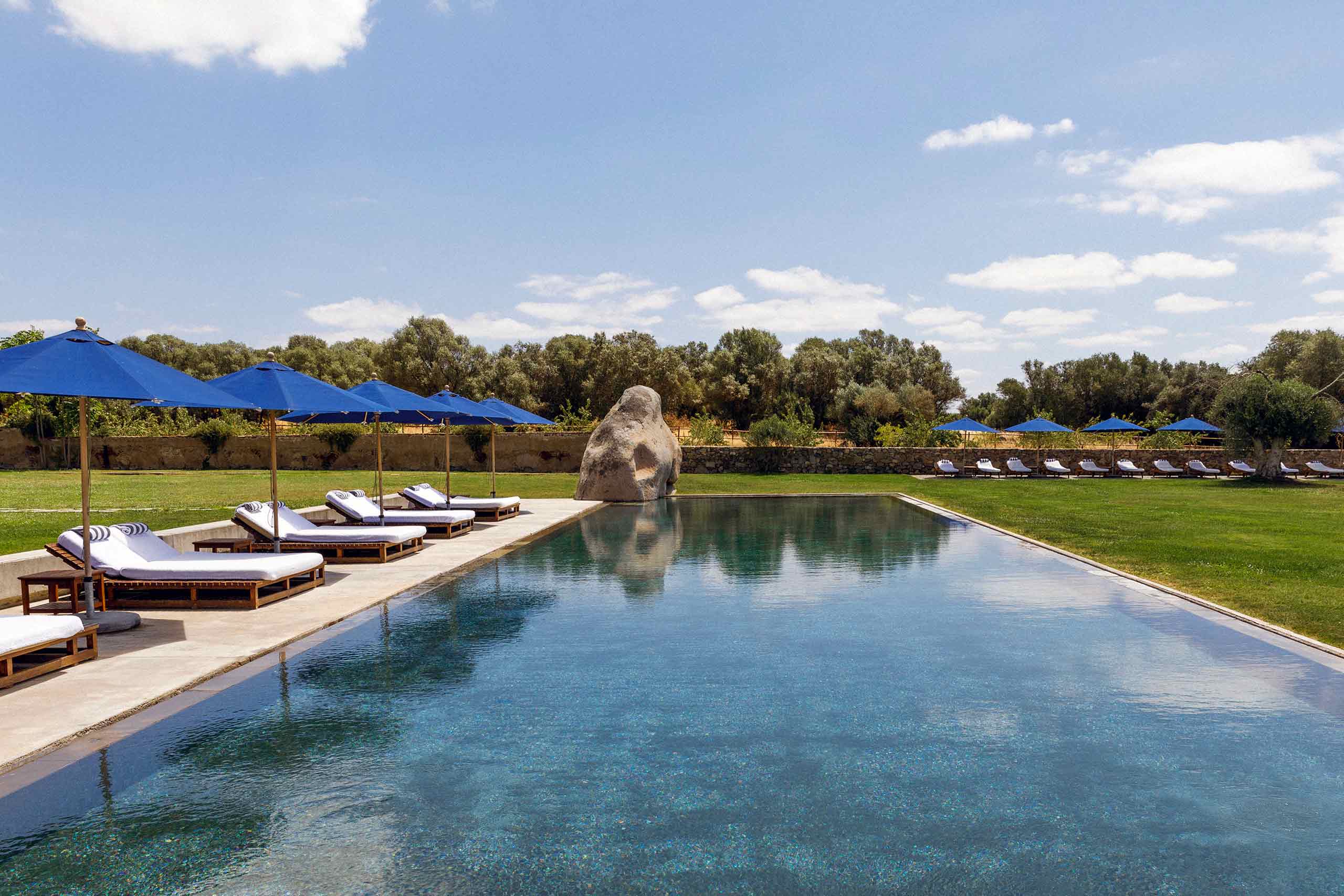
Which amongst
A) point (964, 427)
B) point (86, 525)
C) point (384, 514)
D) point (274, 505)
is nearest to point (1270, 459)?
point (964, 427)

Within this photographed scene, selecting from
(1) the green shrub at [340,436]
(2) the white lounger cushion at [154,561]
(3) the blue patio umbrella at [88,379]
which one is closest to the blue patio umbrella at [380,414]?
(2) the white lounger cushion at [154,561]

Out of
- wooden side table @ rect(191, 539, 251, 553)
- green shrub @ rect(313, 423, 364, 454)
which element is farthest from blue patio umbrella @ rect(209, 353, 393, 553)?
green shrub @ rect(313, 423, 364, 454)

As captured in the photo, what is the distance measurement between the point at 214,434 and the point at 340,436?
5.69 m

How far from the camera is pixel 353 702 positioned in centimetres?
532

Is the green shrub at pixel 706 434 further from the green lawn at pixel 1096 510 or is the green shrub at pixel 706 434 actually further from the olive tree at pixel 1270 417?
the olive tree at pixel 1270 417

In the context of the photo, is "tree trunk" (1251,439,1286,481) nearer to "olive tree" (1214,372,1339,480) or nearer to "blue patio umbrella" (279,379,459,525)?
"olive tree" (1214,372,1339,480)

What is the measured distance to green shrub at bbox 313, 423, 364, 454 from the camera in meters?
33.1

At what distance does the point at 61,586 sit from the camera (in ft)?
25.4

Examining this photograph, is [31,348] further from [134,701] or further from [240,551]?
[240,551]

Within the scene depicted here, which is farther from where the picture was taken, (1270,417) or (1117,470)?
(1117,470)

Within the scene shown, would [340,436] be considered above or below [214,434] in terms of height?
below

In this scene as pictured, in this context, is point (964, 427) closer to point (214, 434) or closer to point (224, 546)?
point (224, 546)

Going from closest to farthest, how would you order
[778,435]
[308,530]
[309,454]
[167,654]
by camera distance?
[167,654] → [308,530] → [778,435] → [309,454]

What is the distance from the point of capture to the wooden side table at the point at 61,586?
7.21 metres
